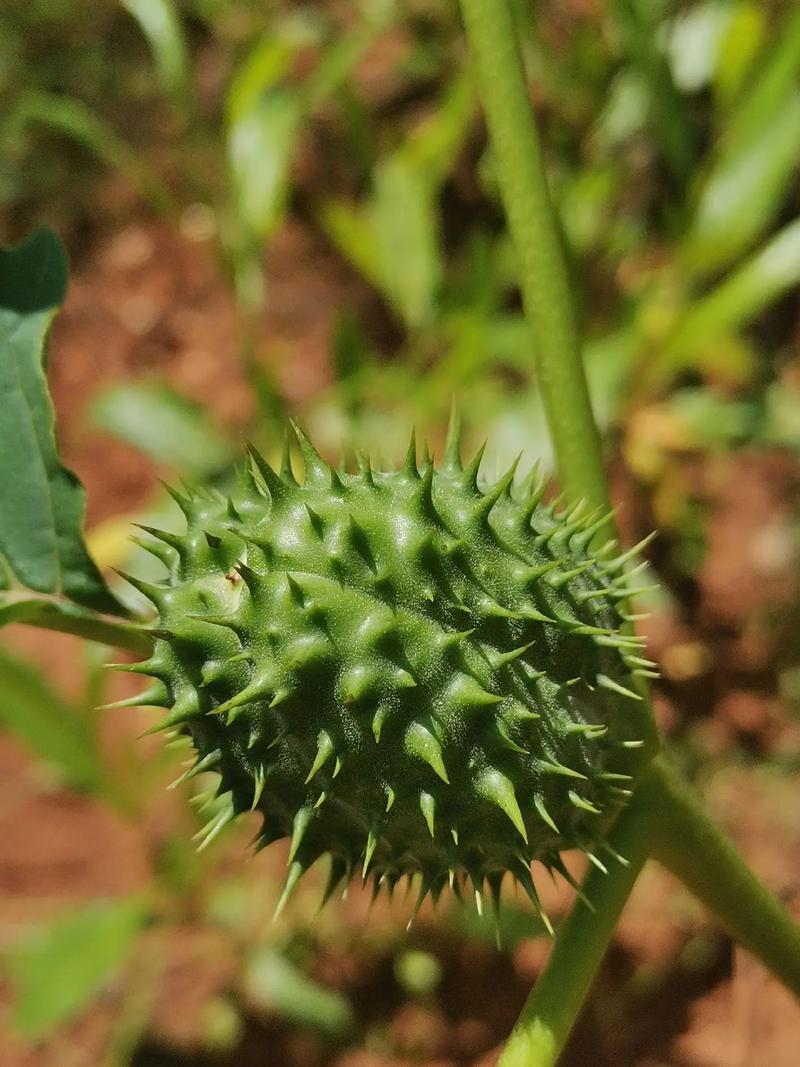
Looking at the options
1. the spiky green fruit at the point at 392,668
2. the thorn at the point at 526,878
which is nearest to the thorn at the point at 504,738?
the spiky green fruit at the point at 392,668

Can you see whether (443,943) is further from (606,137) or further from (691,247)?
(606,137)

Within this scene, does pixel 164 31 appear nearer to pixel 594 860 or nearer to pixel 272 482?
pixel 272 482

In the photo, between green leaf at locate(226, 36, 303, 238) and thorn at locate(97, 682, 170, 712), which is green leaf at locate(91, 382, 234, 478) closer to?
green leaf at locate(226, 36, 303, 238)

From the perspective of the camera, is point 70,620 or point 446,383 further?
point 446,383

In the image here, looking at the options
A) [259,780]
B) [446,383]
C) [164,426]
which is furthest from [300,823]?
[164,426]

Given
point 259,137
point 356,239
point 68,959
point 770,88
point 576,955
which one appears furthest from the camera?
point 356,239
